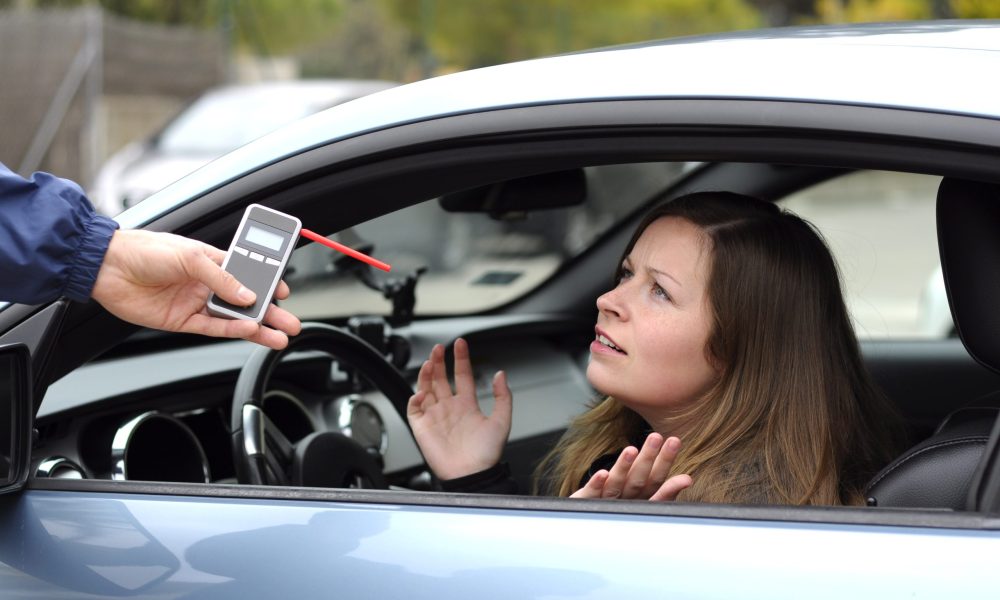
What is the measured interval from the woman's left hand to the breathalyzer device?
0.46 metres

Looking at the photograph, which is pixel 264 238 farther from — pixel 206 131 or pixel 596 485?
pixel 206 131

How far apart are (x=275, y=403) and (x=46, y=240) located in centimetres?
95

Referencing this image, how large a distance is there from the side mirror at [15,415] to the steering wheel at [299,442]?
38 cm

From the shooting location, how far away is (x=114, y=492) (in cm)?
155

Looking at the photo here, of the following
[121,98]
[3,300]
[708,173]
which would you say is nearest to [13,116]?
[121,98]

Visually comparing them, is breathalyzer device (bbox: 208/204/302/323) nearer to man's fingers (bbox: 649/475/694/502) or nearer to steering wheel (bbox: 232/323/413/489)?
steering wheel (bbox: 232/323/413/489)

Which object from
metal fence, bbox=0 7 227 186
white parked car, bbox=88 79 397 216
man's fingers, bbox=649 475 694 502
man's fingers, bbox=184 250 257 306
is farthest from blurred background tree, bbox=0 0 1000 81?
man's fingers, bbox=649 475 694 502

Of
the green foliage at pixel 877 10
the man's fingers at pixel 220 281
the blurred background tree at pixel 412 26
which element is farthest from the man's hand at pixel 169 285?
the green foliage at pixel 877 10

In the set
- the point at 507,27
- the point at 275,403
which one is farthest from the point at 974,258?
the point at 507,27

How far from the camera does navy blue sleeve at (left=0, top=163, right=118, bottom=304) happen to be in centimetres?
147

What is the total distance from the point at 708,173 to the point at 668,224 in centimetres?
135

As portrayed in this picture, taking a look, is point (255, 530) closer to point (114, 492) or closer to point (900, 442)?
point (114, 492)

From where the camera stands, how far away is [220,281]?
1.49m

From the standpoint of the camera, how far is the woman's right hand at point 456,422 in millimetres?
2057
